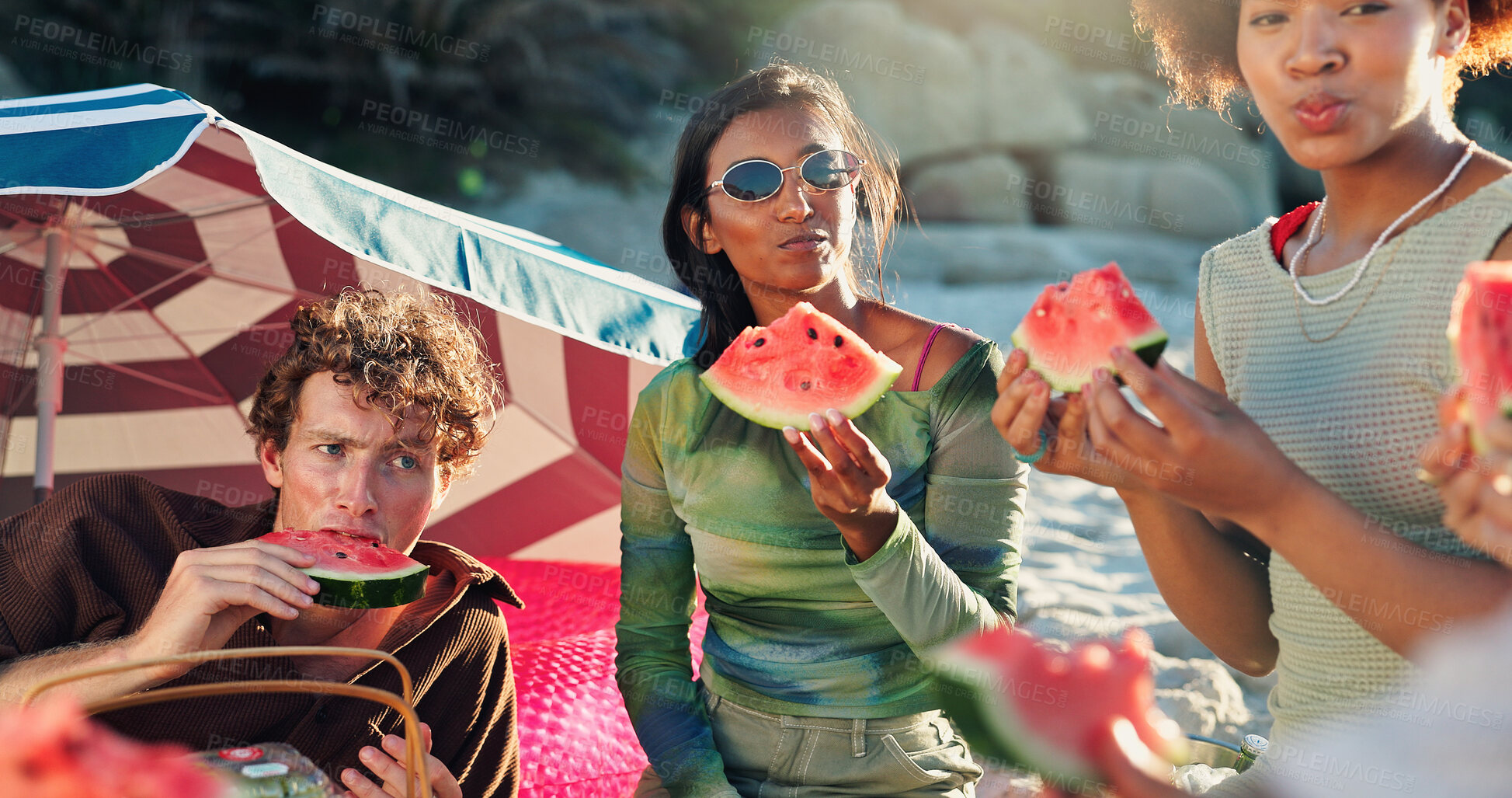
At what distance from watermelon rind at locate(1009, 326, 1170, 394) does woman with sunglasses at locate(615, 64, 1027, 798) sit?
518 millimetres

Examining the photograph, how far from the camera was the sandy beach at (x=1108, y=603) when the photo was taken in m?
4.69

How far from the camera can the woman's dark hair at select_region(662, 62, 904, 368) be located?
3000 millimetres

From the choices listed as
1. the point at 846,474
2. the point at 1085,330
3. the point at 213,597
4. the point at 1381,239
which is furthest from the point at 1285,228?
the point at 213,597

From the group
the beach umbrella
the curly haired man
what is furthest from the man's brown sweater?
the beach umbrella

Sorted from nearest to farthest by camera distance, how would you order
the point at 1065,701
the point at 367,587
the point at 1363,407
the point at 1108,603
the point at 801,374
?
1. the point at 1065,701
2. the point at 1363,407
3. the point at 367,587
4. the point at 801,374
5. the point at 1108,603

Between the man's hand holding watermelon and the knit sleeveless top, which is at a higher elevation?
the knit sleeveless top

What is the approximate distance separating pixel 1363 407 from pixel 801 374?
1152 millimetres

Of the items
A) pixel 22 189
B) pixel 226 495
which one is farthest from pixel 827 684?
pixel 226 495

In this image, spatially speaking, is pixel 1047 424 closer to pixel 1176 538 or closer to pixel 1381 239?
pixel 1176 538

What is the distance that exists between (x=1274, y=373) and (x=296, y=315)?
8.04 ft

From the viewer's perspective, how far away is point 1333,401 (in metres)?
2.01

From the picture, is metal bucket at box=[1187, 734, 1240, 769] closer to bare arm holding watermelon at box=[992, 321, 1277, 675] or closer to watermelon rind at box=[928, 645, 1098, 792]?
bare arm holding watermelon at box=[992, 321, 1277, 675]

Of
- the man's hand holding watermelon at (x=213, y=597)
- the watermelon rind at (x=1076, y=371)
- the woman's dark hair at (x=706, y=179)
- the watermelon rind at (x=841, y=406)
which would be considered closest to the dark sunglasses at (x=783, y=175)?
the woman's dark hair at (x=706, y=179)

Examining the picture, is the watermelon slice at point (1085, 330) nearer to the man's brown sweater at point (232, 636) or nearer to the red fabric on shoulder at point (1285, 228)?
the red fabric on shoulder at point (1285, 228)
